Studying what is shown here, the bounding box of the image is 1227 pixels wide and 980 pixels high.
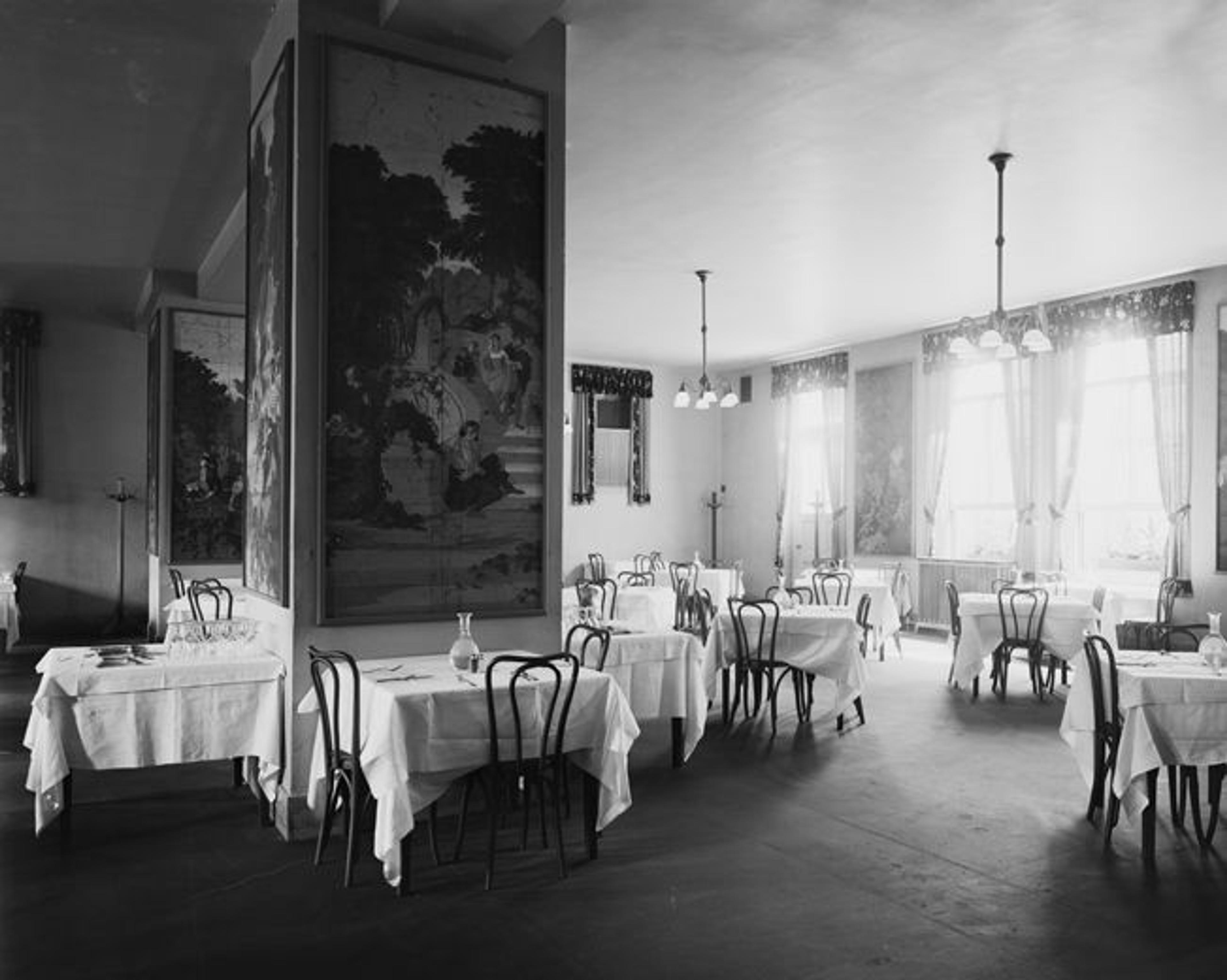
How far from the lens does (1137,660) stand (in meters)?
5.05

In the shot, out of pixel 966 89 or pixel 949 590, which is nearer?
pixel 966 89

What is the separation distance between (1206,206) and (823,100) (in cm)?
373

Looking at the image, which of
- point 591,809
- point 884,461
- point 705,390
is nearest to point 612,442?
point 884,461

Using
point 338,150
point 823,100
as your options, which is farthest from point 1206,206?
point 338,150

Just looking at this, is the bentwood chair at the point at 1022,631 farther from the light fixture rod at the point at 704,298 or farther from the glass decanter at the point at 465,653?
the glass decanter at the point at 465,653

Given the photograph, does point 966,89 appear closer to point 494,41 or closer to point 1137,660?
point 494,41

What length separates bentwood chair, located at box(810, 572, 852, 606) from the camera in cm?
1034

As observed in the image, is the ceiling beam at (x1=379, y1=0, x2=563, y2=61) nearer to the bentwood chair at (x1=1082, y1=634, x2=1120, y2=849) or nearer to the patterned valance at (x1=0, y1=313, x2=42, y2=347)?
the bentwood chair at (x1=1082, y1=634, x2=1120, y2=849)

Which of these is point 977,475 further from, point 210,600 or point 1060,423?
point 210,600

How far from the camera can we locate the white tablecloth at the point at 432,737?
3.87 metres

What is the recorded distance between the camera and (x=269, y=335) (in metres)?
5.07

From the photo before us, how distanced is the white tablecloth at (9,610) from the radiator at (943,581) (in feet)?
31.1

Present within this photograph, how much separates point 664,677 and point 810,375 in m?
8.93

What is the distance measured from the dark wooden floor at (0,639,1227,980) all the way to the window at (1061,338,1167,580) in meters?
5.39
